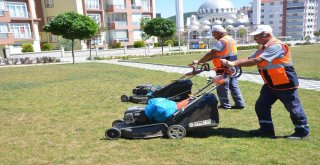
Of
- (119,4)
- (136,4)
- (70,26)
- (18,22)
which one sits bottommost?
(70,26)

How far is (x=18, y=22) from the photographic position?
37188 millimetres

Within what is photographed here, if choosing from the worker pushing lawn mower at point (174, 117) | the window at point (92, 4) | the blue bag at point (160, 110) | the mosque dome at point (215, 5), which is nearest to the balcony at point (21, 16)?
the window at point (92, 4)

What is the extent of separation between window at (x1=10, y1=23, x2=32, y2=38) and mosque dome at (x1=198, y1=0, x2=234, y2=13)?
238 feet

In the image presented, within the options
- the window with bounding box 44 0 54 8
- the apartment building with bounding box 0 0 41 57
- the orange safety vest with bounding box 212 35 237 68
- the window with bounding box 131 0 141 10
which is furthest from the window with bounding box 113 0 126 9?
the orange safety vest with bounding box 212 35 237 68

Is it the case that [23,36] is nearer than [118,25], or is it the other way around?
[23,36]

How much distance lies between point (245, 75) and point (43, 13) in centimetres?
3946

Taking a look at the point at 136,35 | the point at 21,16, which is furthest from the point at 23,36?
the point at 136,35

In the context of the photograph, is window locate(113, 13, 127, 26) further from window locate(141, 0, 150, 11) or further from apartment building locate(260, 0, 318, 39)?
apartment building locate(260, 0, 318, 39)

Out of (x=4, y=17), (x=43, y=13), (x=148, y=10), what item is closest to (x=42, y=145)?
(x=4, y=17)

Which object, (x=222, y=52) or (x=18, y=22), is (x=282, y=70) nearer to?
(x=222, y=52)

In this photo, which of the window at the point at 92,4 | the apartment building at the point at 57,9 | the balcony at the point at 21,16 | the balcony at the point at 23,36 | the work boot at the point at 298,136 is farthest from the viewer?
the window at the point at 92,4

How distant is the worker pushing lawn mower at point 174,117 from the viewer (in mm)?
4422

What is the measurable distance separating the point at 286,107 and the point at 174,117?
1.66 meters

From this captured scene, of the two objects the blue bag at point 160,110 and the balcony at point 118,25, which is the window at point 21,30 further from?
A: the blue bag at point 160,110
